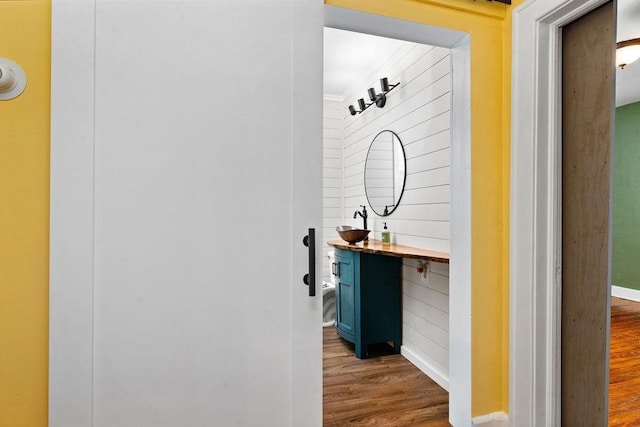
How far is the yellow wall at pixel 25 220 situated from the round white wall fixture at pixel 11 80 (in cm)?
2

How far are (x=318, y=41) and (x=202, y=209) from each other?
34.0 inches

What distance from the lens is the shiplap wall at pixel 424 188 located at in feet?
8.08

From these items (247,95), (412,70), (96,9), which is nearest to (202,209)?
(247,95)

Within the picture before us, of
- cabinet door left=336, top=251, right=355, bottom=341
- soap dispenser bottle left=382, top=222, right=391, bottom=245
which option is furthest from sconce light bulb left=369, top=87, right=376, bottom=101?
cabinet door left=336, top=251, right=355, bottom=341

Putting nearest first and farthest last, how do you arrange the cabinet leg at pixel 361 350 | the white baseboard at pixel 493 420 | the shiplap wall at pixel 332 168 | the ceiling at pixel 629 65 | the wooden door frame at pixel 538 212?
1. the wooden door frame at pixel 538 212
2. the white baseboard at pixel 493 420
3. the ceiling at pixel 629 65
4. the cabinet leg at pixel 361 350
5. the shiplap wall at pixel 332 168

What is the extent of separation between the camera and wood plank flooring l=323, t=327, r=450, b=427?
6.58ft

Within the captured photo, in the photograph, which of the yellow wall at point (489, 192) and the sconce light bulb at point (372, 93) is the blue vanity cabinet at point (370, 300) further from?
the sconce light bulb at point (372, 93)

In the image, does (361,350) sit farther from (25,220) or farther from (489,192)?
(25,220)

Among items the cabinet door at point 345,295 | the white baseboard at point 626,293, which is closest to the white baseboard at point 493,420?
the cabinet door at point 345,295

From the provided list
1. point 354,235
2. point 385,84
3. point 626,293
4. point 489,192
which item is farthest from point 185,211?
point 626,293

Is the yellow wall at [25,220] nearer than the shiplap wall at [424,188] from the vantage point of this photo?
Yes

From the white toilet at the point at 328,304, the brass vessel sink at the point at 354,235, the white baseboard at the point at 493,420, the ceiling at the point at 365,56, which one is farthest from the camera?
the white toilet at the point at 328,304

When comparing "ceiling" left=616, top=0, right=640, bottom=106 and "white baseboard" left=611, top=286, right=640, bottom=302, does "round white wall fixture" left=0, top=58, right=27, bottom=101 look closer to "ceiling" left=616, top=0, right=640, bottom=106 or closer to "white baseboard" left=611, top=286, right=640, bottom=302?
"ceiling" left=616, top=0, right=640, bottom=106

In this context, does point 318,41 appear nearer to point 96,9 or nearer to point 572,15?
point 96,9
